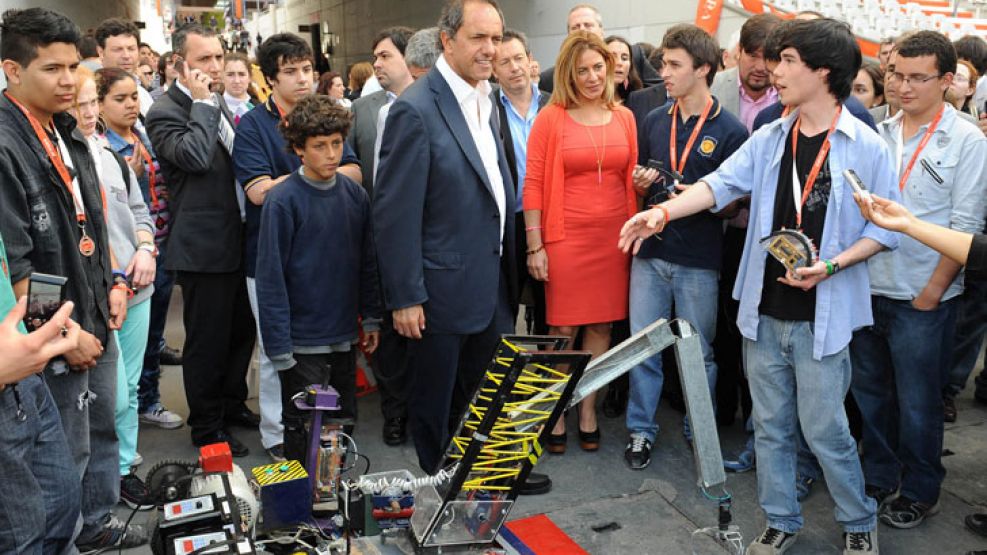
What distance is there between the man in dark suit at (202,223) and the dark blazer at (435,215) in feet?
3.98

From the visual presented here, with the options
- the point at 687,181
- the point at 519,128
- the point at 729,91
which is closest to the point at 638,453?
the point at 687,181

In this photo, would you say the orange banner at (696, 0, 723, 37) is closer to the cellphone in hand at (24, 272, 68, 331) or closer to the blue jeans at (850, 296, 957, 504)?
the blue jeans at (850, 296, 957, 504)

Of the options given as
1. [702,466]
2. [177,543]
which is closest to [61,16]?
[177,543]

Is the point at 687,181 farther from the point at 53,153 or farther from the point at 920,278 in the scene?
the point at 53,153

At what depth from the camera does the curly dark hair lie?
3.54 metres

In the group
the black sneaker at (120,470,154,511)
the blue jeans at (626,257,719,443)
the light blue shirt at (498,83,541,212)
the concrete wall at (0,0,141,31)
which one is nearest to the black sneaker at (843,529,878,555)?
the blue jeans at (626,257,719,443)

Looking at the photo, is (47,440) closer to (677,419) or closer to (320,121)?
(320,121)

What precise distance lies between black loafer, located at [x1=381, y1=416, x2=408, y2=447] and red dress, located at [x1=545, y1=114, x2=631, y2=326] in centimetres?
103

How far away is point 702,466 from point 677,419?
258 cm

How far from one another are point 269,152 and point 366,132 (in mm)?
820

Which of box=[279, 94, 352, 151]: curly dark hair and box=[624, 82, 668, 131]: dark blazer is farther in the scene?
box=[624, 82, 668, 131]: dark blazer

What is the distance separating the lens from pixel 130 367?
3592 millimetres

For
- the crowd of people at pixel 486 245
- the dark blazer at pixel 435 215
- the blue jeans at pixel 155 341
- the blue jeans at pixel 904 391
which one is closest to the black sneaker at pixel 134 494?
the crowd of people at pixel 486 245

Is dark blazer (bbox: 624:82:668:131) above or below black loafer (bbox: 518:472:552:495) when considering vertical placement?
above
